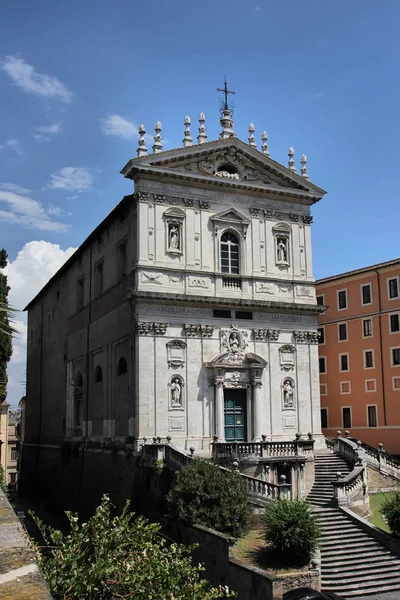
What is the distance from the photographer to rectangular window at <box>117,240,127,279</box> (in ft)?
110

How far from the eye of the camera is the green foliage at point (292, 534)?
64.4 feet

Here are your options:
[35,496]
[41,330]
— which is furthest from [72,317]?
[35,496]

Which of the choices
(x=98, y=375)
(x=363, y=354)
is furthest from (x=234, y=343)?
(x=363, y=354)

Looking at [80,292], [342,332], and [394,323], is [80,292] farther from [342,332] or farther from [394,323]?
[394,323]

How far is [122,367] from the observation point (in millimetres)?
32750

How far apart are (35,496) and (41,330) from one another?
40.3ft

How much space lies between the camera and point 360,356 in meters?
45.0

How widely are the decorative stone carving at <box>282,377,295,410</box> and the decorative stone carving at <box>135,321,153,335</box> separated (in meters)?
7.39

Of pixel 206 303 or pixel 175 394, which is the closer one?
pixel 175 394

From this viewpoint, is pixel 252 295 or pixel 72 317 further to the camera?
pixel 72 317

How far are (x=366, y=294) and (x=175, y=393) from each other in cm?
1960

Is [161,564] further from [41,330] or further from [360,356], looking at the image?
[41,330]

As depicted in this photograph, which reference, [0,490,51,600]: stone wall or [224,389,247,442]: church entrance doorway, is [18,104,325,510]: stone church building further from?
[0,490,51,600]: stone wall

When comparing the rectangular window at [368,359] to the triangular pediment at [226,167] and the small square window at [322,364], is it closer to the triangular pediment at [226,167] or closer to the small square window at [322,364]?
the small square window at [322,364]
